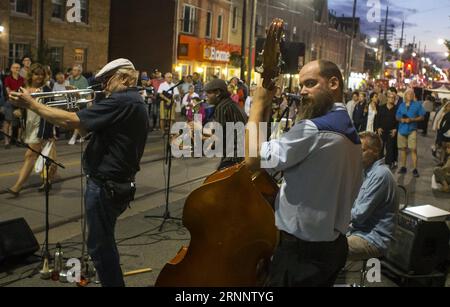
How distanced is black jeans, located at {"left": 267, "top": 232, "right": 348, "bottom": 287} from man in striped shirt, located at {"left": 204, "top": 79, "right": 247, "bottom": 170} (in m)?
2.81

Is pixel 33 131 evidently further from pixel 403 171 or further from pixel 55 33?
pixel 55 33

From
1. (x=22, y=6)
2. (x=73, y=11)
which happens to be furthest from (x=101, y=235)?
(x=73, y=11)

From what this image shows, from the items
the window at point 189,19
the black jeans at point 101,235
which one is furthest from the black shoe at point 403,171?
the window at point 189,19

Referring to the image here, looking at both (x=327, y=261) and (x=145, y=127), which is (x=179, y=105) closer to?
(x=145, y=127)

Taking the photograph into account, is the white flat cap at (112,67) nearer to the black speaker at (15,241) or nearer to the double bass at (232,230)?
the double bass at (232,230)

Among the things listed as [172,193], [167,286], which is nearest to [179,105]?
[172,193]

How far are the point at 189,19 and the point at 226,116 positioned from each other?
2508 cm

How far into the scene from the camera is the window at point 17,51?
20.5 m

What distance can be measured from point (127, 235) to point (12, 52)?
1658 cm

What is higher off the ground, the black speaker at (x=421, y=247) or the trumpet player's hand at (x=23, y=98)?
the trumpet player's hand at (x=23, y=98)

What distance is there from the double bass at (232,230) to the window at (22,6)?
1972 centimetres

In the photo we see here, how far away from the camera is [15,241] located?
521 centimetres

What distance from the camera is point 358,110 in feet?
50.1
